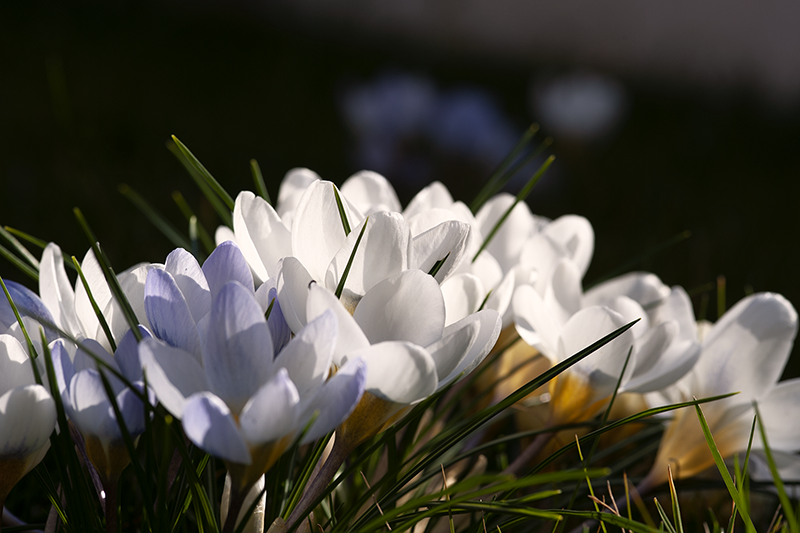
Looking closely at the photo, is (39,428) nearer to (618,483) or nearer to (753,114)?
(618,483)

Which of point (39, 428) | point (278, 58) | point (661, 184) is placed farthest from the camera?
point (278, 58)

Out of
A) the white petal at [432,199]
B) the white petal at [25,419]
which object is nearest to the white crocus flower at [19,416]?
the white petal at [25,419]

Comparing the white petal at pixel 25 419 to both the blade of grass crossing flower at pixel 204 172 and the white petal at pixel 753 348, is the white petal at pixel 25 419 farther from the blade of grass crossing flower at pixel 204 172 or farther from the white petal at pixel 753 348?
the white petal at pixel 753 348

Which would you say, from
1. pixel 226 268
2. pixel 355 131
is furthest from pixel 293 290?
pixel 355 131

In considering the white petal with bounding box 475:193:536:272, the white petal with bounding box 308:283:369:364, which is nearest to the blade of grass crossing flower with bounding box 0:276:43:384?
the white petal with bounding box 308:283:369:364

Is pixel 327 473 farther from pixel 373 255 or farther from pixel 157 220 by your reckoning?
pixel 157 220

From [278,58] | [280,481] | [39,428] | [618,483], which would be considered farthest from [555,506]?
[278,58]
